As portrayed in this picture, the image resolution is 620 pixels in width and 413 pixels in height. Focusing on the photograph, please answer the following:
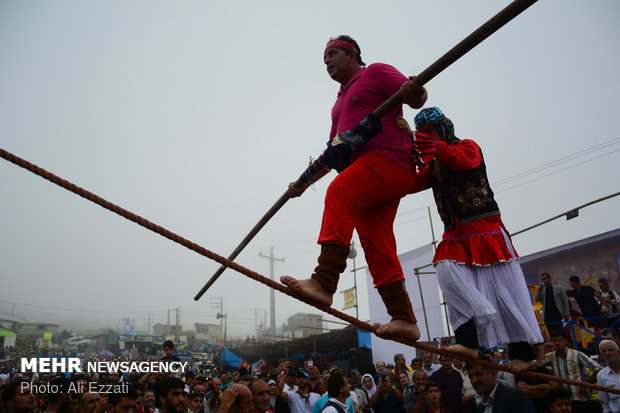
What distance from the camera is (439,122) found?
104 inches

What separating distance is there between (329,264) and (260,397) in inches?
109

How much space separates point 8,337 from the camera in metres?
34.8

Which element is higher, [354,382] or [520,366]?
[520,366]

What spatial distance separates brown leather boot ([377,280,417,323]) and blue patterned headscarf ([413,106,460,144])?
3.45ft

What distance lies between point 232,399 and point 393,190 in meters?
2.22

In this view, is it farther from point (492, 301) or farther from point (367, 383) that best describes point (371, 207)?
point (367, 383)

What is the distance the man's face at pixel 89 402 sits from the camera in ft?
13.0

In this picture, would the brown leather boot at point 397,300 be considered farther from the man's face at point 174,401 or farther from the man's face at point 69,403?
the man's face at point 69,403

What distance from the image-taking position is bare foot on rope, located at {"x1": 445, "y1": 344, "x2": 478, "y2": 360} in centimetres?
218

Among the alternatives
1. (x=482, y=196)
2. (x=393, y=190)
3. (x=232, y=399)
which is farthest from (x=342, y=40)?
(x=232, y=399)

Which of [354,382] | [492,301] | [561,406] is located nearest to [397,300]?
[492,301]

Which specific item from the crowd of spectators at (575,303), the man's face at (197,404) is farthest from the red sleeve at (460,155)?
the crowd of spectators at (575,303)

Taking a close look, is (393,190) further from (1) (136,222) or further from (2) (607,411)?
(2) (607,411)

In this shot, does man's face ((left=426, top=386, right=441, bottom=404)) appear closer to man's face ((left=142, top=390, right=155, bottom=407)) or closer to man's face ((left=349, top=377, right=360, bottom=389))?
man's face ((left=349, top=377, right=360, bottom=389))
